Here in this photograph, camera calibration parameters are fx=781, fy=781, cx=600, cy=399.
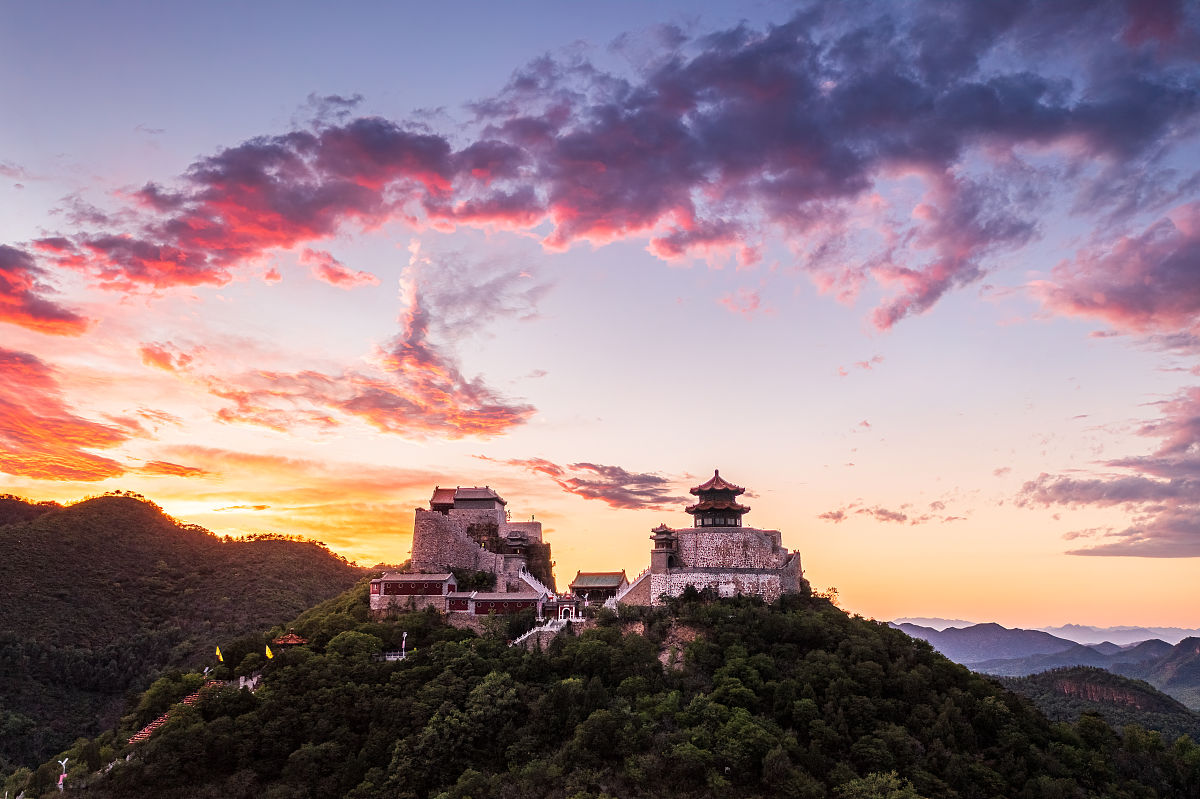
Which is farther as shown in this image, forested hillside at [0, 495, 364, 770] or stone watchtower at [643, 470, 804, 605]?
forested hillside at [0, 495, 364, 770]

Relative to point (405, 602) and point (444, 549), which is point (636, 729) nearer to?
point (405, 602)

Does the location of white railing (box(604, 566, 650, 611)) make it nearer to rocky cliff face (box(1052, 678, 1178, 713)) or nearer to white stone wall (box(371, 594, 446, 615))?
white stone wall (box(371, 594, 446, 615))

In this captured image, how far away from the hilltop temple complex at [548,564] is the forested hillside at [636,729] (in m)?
2.63

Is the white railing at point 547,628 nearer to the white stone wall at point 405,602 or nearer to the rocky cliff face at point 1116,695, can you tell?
the white stone wall at point 405,602

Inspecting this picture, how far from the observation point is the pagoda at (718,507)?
1847 inches

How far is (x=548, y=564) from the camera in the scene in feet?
165

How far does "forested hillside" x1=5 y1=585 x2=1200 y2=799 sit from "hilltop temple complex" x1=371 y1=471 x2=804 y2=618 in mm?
2629

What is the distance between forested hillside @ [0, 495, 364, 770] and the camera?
173 ft

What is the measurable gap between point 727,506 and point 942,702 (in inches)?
603

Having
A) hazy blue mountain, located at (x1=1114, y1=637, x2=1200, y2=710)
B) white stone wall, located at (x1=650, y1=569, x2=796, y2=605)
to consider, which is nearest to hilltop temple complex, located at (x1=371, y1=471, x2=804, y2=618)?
white stone wall, located at (x1=650, y1=569, x2=796, y2=605)

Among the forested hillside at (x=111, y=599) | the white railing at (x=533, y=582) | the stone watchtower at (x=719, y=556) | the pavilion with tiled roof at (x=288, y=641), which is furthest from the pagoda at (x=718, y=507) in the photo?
the forested hillside at (x=111, y=599)

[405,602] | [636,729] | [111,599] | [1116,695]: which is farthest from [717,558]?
[1116,695]

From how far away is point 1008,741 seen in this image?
1388 inches

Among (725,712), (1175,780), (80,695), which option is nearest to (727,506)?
(725,712)
